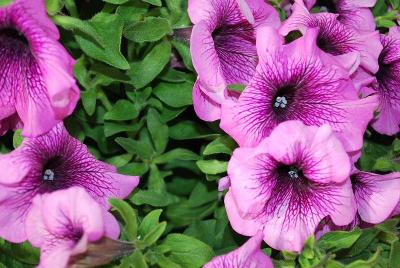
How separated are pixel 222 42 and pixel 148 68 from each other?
0.39 ft

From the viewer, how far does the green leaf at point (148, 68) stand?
102cm

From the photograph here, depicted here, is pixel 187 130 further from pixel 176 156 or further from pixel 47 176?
pixel 47 176

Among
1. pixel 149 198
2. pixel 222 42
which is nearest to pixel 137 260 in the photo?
pixel 149 198

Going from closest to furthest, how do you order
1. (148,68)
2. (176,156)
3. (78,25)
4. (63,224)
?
(63,224) < (78,25) < (148,68) < (176,156)

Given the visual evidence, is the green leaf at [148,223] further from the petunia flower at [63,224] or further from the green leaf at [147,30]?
the green leaf at [147,30]

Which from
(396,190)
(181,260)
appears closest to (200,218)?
(181,260)

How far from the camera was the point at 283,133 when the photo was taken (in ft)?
2.75

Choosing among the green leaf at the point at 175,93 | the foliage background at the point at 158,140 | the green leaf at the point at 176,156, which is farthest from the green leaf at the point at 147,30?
the green leaf at the point at 176,156

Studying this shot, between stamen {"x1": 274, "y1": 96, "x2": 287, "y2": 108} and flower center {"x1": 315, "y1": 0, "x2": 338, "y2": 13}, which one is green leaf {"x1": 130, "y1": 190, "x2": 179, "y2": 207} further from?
flower center {"x1": 315, "y1": 0, "x2": 338, "y2": 13}

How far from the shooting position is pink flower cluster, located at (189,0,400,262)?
861mm

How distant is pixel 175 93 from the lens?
1.08 meters

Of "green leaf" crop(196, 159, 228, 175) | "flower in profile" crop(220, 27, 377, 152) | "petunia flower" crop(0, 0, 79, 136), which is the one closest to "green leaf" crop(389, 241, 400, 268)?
"flower in profile" crop(220, 27, 377, 152)

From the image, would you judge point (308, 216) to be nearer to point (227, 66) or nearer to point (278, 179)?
point (278, 179)

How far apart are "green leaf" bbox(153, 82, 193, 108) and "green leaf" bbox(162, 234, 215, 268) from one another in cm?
22
